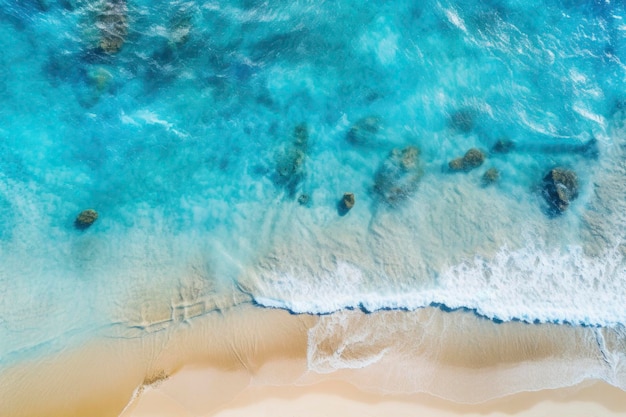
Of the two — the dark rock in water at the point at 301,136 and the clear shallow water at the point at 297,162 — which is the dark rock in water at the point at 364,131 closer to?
the clear shallow water at the point at 297,162

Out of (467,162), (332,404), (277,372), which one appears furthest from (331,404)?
(467,162)

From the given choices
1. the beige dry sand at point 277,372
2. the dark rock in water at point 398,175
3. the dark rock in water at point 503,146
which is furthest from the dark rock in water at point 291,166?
the dark rock in water at point 503,146

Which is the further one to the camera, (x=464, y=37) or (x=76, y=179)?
(x=464, y=37)

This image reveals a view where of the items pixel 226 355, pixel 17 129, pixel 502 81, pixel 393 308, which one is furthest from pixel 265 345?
pixel 502 81

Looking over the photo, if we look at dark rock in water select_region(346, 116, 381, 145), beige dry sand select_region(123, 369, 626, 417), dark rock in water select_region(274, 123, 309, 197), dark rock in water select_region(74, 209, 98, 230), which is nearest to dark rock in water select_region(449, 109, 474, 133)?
dark rock in water select_region(346, 116, 381, 145)

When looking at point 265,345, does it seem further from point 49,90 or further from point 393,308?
point 49,90
